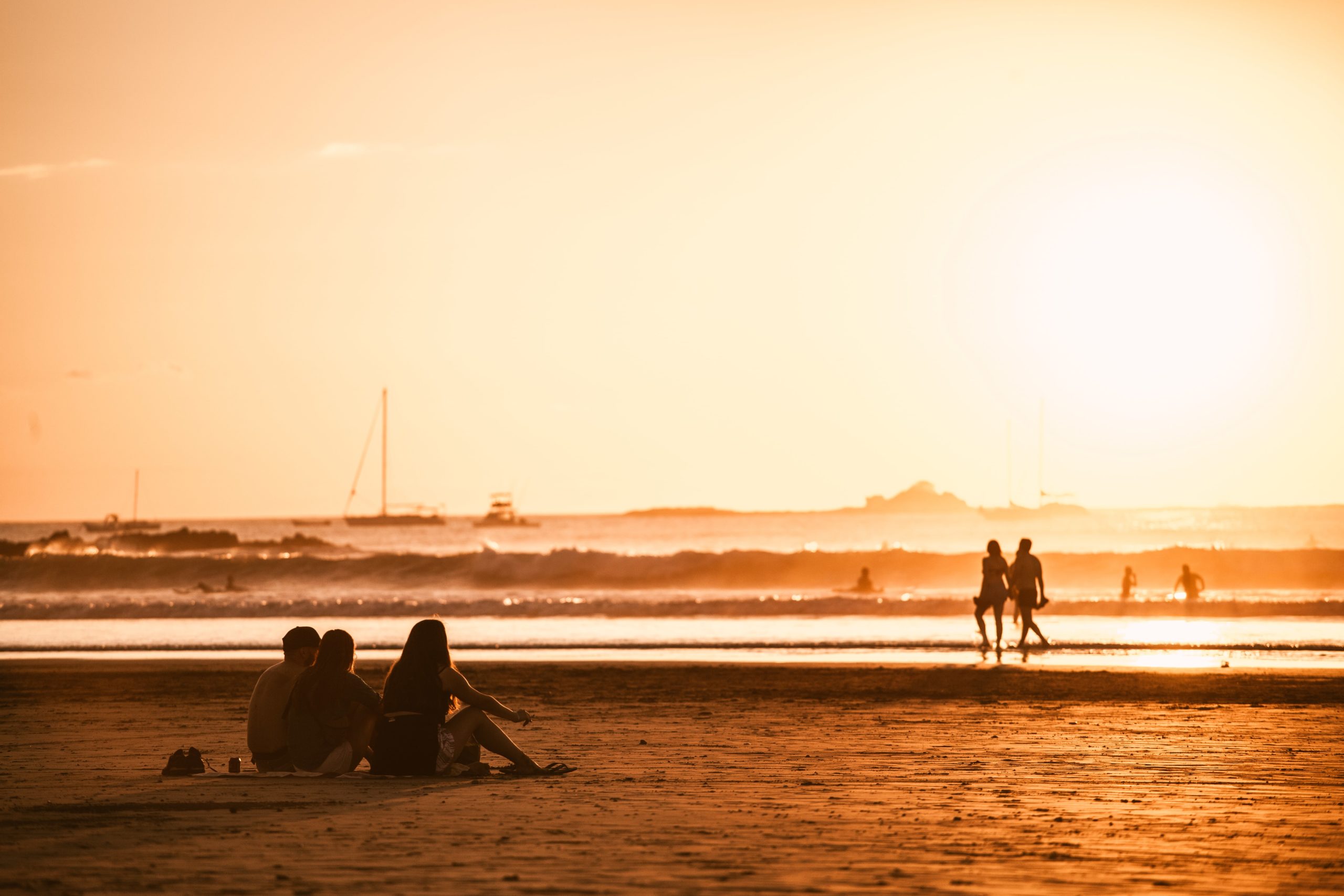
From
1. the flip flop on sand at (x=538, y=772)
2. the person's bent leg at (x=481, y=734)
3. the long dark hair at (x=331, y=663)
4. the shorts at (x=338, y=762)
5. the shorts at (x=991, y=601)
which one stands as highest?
the long dark hair at (x=331, y=663)

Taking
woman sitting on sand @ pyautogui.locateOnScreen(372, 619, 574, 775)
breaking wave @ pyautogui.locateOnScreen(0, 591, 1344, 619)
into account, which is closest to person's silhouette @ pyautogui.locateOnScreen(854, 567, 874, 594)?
breaking wave @ pyautogui.locateOnScreen(0, 591, 1344, 619)

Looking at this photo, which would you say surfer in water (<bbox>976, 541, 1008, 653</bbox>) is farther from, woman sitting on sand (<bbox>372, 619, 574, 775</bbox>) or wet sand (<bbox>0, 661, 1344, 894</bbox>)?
woman sitting on sand (<bbox>372, 619, 574, 775</bbox>)

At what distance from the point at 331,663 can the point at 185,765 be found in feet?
4.65

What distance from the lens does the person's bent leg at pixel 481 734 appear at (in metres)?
9.59

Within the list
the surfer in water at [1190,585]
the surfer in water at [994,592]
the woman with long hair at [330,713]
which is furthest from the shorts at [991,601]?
the surfer in water at [1190,585]

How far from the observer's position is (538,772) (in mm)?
9609

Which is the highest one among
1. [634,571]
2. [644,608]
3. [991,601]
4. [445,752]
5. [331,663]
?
[331,663]

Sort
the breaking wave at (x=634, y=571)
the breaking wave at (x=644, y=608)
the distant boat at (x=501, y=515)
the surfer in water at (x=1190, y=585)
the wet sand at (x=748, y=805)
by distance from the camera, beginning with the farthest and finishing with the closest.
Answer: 1. the distant boat at (x=501, y=515)
2. the breaking wave at (x=634, y=571)
3. the surfer in water at (x=1190, y=585)
4. the breaking wave at (x=644, y=608)
5. the wet sand at (x=748, y=805)

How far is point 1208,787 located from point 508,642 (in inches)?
700

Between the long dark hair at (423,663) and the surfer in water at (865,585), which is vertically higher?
the long dark hair at (423,663)

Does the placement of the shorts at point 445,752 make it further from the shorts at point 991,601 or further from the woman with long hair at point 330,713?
the shorts at point 991,601

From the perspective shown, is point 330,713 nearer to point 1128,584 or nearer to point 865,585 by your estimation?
point 1128,584

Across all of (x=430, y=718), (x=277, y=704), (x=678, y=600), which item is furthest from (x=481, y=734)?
(x=678, y=600)

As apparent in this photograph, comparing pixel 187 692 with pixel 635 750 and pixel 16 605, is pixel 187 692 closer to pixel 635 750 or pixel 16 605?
pixel 635 750
